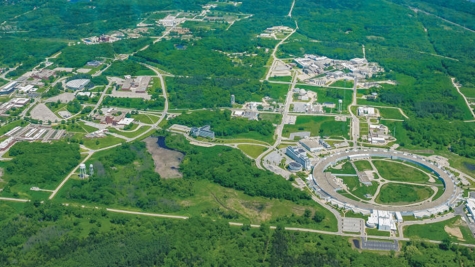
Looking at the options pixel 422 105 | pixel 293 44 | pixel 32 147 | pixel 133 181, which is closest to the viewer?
pixel 133 181

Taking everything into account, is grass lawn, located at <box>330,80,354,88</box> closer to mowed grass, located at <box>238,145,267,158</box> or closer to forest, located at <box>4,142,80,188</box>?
mowed grass, located at <box>238,145,267,158</box>

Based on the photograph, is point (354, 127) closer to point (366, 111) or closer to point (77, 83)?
point (366, 111)

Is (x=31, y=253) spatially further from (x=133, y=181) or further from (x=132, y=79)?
(x=132, y=79)

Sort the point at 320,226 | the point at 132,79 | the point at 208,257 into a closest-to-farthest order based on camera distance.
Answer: the point at 208,257
the point at 320,226
the point at 132,79

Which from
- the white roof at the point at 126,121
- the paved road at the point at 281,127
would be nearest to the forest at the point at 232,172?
the paved road at the point at 281,127

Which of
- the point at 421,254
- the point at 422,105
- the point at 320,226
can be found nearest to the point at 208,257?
the point at 320,226

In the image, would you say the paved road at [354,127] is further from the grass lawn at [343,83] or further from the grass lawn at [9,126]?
the grass lawn at [9,126]

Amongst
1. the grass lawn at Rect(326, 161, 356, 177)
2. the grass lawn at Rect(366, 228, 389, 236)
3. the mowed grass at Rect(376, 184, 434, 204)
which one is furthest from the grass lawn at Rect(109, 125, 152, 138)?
the grass lawn at Rect(366, 228, 389, 236)
